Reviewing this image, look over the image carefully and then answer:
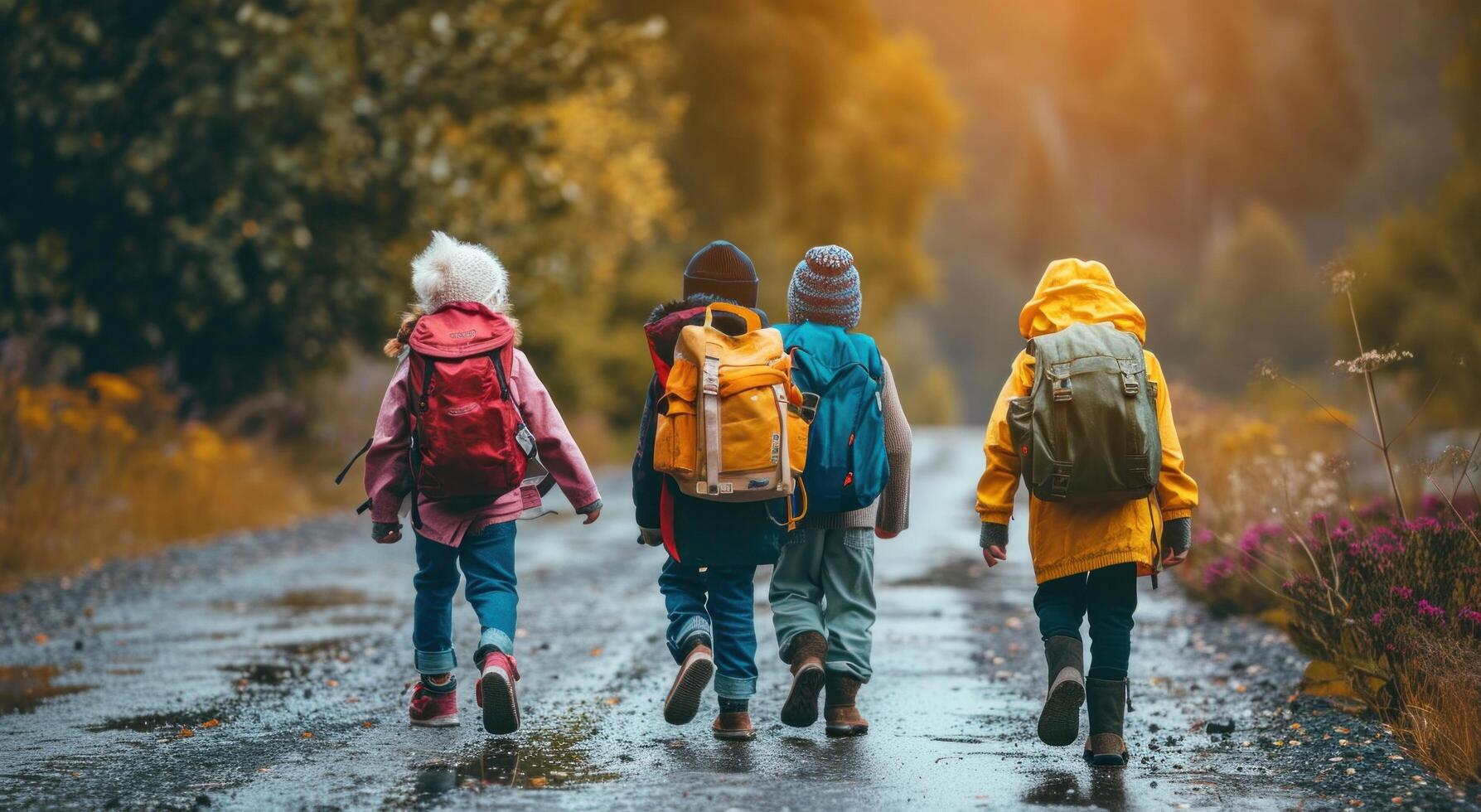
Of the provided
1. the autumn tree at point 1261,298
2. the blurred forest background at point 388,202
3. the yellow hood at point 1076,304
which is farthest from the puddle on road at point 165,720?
the autumn tree at point 1261,298

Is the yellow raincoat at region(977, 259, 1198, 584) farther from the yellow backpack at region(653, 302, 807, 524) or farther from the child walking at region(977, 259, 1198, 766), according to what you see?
the yellow backpack at region(653, 302, 807, 524)

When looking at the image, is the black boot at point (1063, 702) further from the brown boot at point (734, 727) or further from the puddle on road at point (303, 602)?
the puddle on road at point (303, 602)

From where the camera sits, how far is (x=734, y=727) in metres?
6.12

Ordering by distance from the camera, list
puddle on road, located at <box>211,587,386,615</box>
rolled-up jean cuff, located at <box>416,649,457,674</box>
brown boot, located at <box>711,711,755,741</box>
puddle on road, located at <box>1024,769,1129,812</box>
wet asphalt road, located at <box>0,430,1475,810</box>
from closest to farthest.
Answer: puddle on road, located at <box>1024,769,1129,812</box>, wet asphalt road, located at <box>0,430,1475,810</box>, brown boot, located at <box>711,711,755,741</box>, rolled-up jean cuff, located at <box>416,649,457,674</box>, puddle on road, located at <box>211,587,386,615</box>

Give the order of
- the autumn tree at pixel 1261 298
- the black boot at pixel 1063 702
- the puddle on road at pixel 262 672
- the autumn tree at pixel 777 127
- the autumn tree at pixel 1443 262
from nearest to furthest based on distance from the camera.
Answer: the black boot at pixel 1063 702 → the puddle on road at pixel 262 672 → the autumn tree at pixel 1443 262 → the autumn tree at pixel 777 127 → the autumn tree at pixel 1261 298

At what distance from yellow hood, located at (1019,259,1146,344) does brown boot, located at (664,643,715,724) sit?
1685 mm

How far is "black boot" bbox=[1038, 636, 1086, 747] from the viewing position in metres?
5.59

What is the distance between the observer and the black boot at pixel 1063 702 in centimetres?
559

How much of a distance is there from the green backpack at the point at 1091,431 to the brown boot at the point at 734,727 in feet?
4.77

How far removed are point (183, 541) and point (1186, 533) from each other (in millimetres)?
10654

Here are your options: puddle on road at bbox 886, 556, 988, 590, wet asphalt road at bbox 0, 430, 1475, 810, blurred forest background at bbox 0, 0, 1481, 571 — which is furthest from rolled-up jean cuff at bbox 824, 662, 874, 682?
puddle on road at bbox 886, 556, 988, 590

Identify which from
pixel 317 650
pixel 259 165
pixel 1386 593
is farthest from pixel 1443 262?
pixel 317 650

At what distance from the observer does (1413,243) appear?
98.0ft

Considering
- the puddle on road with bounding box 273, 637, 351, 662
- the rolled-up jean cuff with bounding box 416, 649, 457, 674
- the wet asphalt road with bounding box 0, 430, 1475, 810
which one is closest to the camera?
the wet asphalt road with bounding box 0, 430, 1475, 810
